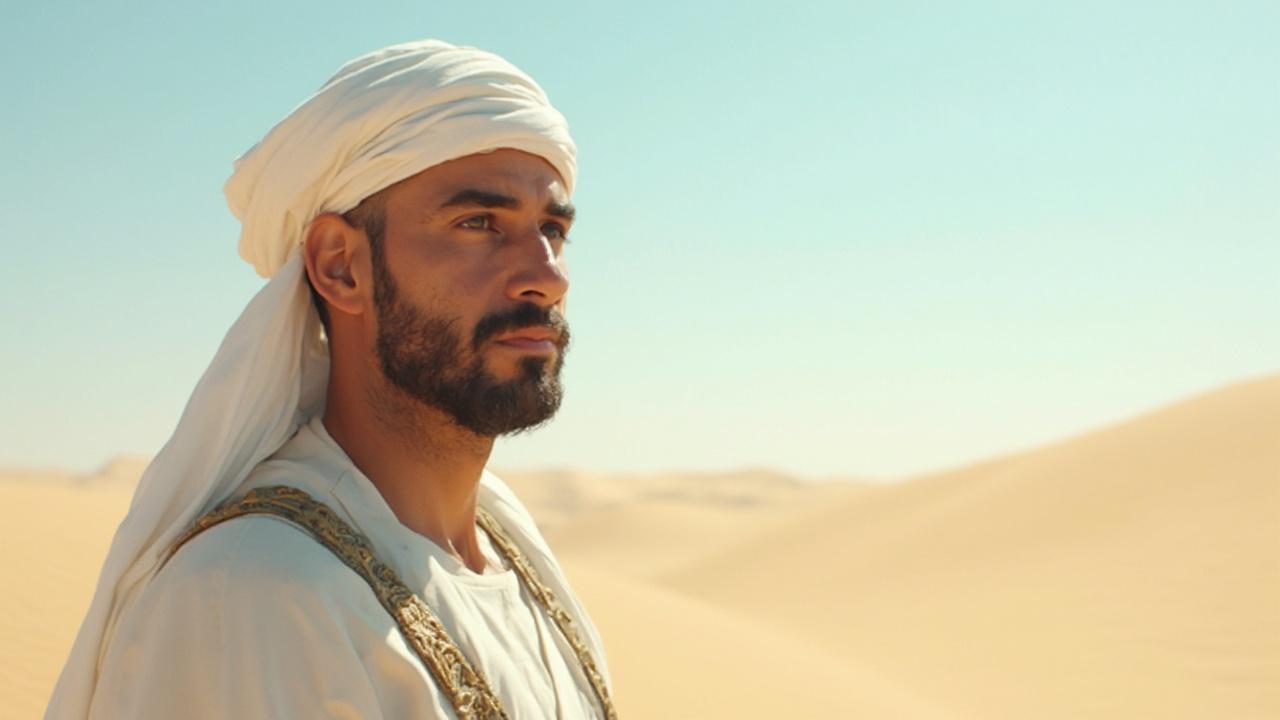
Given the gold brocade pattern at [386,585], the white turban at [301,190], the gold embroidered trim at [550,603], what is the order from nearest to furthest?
the gold brocade pattern at [386,585] → the white turban at [301,190] → the gold embroidered trim at [550,603]

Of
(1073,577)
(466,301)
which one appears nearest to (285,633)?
(466,301)

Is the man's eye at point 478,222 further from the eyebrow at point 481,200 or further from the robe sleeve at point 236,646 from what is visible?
the robe sleeve at point 236,646

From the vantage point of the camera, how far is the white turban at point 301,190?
2162 millimetres

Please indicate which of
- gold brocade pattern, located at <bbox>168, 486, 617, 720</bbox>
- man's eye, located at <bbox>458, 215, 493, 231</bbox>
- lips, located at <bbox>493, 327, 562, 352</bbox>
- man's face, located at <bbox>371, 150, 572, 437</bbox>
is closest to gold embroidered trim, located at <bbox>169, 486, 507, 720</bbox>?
Answer: gold brocade pattern, located at <bbox>168, 486, 617, 720</bbox>

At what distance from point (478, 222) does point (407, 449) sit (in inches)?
19.5

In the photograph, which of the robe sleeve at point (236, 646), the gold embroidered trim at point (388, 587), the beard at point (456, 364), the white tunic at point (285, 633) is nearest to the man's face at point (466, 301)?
the beard at point (456, 364)

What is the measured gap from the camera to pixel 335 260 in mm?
2422

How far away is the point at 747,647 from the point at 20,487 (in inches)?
293

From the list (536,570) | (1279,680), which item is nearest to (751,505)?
(1279,680)

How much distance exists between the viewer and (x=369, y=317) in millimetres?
2402

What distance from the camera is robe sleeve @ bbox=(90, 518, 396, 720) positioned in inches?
69.7

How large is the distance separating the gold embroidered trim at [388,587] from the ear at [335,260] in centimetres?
49

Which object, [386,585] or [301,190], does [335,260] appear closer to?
[301,190]

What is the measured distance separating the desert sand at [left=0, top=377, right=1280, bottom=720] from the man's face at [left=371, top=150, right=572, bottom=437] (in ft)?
16.1
